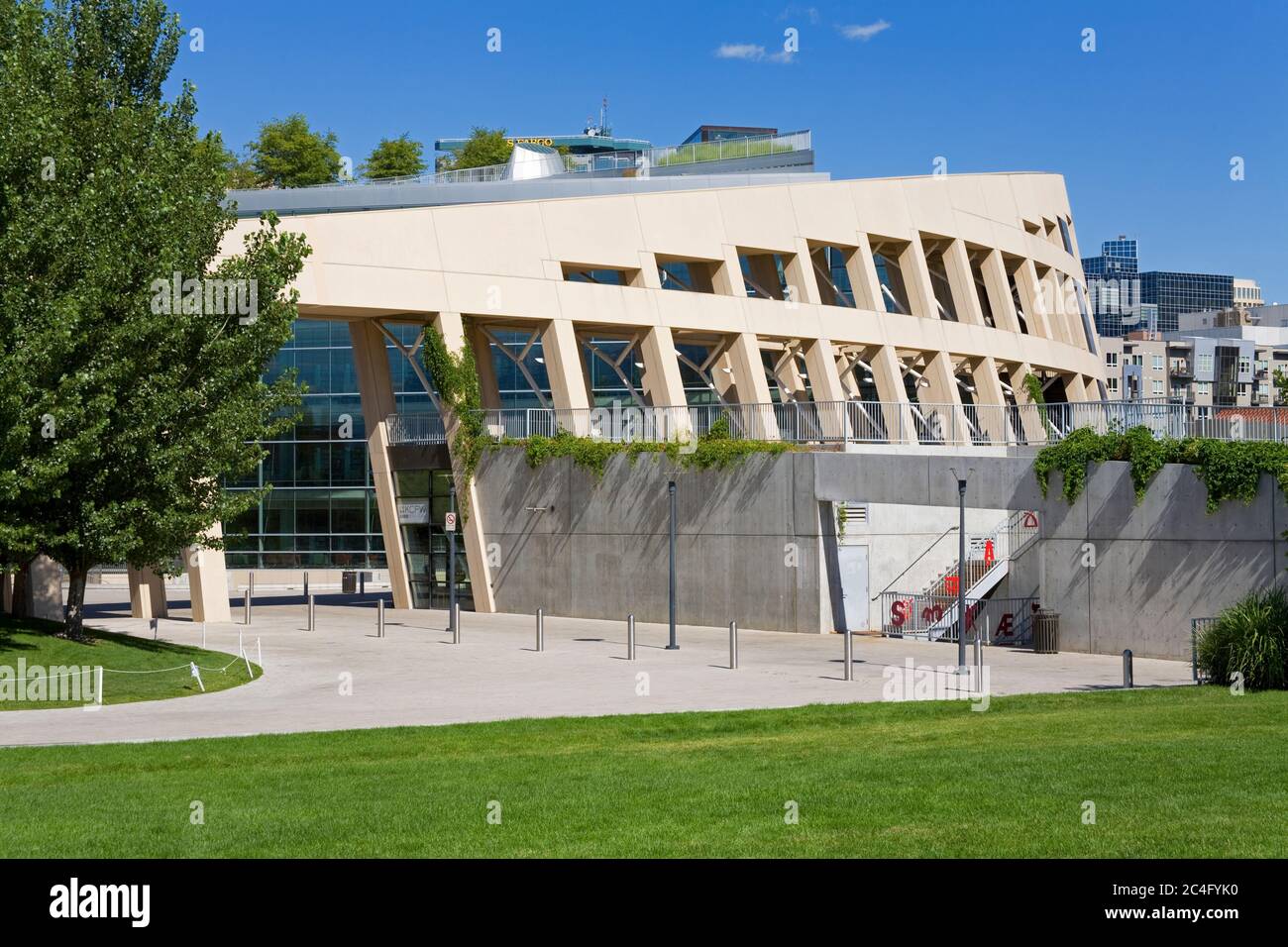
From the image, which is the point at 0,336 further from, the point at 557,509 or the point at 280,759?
the point at 557,509

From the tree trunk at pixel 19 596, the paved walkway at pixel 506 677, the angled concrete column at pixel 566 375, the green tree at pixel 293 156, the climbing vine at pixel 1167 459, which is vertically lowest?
the paved walkway at pixel 506 677

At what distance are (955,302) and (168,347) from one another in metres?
31.9

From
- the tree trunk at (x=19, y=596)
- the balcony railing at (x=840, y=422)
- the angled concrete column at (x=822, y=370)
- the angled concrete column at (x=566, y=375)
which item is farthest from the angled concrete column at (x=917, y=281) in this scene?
the tree trunk at (x=19, y=596)

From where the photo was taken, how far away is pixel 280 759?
15.6 m

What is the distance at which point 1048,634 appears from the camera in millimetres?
30891

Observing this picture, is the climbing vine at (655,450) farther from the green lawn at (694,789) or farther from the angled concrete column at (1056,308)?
the angled concrete column at (1056,308)

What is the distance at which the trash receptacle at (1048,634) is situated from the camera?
1216 inches

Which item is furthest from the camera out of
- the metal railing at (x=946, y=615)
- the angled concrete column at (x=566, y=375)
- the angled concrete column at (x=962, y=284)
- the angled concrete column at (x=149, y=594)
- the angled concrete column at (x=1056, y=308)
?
the angled concrete column at (x=1056, y=308)

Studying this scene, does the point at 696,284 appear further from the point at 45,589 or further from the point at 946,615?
the point at 45,589

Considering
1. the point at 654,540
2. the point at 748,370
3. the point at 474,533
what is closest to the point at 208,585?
the point at 474,533

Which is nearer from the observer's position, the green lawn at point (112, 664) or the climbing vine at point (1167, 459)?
the green lawn at point (112, 664)

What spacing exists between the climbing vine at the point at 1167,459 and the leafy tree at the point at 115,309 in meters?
16.0

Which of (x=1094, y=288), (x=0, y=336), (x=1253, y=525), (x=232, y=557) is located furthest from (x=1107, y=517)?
(x=1094, y=288)
